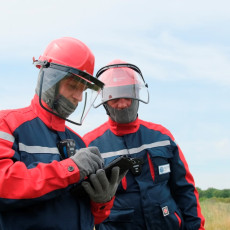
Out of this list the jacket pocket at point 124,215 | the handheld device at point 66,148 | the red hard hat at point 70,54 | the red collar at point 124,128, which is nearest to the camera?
the handheld device at point 66,148

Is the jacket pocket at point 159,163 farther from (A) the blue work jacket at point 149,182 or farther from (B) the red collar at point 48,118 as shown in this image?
(B) the red collar at point 48,118

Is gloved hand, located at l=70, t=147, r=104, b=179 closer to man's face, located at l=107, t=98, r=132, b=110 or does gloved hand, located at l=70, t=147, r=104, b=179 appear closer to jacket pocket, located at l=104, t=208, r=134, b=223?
jacket pocket, located at l=104, t=208, r=134, b=223

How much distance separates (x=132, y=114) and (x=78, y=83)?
58.5 inches

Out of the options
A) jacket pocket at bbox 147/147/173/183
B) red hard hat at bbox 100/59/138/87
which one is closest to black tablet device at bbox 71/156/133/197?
jacket pocket at bbox 147/147/173/183

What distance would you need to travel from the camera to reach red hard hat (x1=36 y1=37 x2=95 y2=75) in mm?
2799

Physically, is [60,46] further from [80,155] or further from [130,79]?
[130,79]

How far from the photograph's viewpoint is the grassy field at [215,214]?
9155mm

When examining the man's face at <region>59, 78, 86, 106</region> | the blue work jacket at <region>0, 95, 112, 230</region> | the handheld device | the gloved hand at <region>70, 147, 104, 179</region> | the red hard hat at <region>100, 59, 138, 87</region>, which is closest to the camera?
the blue work jacket at <region>0, 95, 112, 230</region>

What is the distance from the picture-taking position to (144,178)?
3.80 meters

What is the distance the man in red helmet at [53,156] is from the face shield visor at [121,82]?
120cm

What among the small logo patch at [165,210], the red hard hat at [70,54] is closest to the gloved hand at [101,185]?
the red hard hat at [70,54]

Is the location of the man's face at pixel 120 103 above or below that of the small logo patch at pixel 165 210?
above

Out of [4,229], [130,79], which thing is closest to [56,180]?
[4,229]

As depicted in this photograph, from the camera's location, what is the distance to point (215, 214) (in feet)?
33.6
